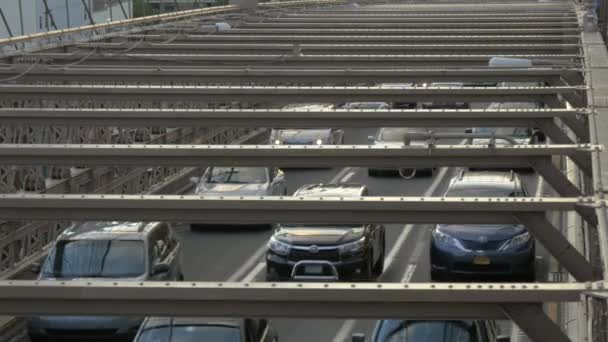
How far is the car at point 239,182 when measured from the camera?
29359 millimetres

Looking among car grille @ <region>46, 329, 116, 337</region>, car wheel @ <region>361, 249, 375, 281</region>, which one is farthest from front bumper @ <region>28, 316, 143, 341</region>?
car wheel @ <region>361, 249, 375, 281</region>

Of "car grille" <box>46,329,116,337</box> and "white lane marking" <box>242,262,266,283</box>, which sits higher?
"car grille" <box>46,329,116,337</box>

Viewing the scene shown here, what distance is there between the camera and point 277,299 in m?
8.57

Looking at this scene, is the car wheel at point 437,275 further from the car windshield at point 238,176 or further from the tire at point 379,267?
the car windshield at point 238,176

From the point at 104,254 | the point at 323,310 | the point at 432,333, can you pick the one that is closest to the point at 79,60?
the point at 104,254

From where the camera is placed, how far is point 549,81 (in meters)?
22.5

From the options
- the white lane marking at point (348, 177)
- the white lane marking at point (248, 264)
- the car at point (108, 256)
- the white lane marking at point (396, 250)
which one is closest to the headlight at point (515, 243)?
the white lane marking at point (396, 250)

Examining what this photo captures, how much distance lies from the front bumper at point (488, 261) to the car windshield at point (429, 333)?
7.09 m

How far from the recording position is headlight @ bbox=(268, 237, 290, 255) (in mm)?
23516

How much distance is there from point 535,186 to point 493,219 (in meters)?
23.3

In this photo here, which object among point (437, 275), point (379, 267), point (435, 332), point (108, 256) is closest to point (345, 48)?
point (379, 267)

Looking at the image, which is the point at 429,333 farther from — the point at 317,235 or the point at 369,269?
the point at 317,235

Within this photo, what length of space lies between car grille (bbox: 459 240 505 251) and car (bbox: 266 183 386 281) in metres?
1.83

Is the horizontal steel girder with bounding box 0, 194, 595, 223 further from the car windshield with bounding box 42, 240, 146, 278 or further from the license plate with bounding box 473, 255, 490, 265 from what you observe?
the license plate with bounding box 473, 255, 490, 265
